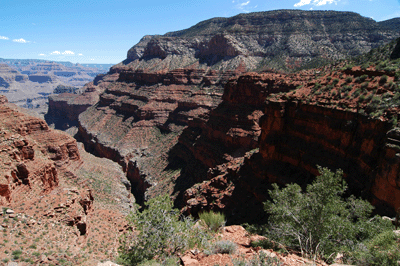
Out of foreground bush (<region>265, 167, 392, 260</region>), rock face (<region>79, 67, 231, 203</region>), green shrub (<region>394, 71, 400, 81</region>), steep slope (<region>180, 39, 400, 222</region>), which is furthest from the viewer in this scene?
rock face (<region>79, 67, 231, 203</region>)

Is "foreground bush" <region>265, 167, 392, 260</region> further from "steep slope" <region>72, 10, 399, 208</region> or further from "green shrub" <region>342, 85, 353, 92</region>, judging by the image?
"steep slope" <region>72, 10, 399, 208</region>

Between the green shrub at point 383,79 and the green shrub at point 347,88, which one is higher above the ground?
the green shrub at point 383,79

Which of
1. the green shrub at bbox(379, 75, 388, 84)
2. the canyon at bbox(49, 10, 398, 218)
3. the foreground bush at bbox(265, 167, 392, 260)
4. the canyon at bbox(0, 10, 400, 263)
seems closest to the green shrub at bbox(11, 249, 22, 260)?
the canyon at bbox(0, 10, 400, 263)

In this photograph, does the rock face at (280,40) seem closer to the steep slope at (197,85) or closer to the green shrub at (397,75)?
the steep slope at (197,85)

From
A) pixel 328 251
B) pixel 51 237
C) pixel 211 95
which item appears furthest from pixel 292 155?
pixel 211 95

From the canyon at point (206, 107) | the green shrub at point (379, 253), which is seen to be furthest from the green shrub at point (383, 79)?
the green shrub at point (379, 253)

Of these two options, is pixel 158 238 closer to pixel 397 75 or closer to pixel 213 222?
pixel 213 222

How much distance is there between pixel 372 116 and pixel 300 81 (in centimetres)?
1679

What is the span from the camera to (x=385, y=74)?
19.9 metres

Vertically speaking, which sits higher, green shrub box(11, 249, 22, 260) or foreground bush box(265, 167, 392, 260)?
foreground bush box(265, 167, 392, 260)

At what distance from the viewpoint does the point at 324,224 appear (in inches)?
463

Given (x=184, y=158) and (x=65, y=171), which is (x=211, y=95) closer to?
(x=184, y=158)

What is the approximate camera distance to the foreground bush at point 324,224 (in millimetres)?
11633

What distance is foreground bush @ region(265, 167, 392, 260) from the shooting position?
38.2 feet
